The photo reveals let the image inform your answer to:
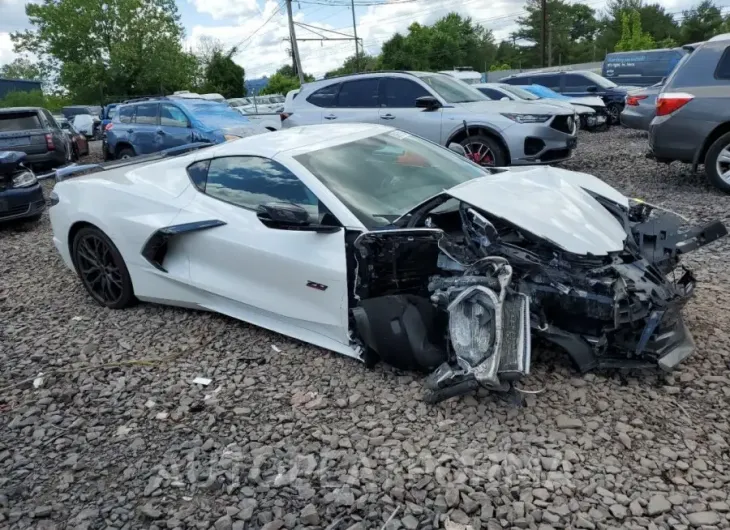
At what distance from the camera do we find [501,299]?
2.86 metres

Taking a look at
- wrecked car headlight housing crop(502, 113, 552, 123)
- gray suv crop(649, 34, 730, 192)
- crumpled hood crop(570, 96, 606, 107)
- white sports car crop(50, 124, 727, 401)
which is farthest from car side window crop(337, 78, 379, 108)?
crumpled hood crop(570, 96, 606, 107)

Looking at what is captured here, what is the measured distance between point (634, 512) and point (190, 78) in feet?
144

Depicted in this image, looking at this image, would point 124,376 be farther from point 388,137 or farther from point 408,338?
point 388,137

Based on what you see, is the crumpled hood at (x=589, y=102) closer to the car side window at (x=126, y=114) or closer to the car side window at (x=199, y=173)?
the car side window at (x=126, y=114)

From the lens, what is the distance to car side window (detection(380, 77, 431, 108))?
9.16 metres

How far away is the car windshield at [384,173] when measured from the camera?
3615 millimetres

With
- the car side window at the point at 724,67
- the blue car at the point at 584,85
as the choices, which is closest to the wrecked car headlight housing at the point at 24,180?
the car side window at the point at 724,67

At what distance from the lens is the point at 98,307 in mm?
4934

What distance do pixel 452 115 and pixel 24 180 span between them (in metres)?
5.94

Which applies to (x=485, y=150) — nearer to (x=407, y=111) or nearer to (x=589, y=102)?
(x=407, y=111)

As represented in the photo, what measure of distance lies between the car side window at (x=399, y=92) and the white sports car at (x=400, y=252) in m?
4.78

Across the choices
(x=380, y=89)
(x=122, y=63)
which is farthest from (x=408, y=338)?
(x=122, y=63)

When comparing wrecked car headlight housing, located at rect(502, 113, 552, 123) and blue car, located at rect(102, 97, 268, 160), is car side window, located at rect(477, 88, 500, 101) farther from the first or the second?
blue car, located at rect(102, 97, 268, 160)

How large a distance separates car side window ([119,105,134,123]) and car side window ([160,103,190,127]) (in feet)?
3.42
